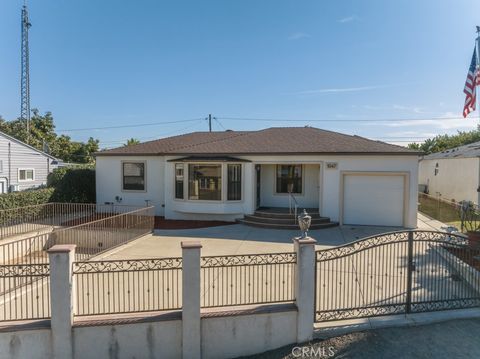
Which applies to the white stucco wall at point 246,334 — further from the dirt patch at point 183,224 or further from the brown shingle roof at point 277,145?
the brown shingle roof at point 277,145

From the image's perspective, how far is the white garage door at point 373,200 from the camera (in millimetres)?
13234

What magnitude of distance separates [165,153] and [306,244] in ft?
36.2

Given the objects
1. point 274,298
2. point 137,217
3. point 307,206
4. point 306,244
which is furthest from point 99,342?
point 307,206

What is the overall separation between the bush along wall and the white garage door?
14078 mm

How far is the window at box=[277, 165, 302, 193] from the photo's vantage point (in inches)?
612

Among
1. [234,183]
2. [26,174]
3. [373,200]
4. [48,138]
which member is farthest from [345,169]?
[48,138]

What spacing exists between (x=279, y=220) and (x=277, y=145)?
3.83 meters

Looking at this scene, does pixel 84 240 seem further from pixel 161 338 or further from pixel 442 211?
Answer: pixel 442 211

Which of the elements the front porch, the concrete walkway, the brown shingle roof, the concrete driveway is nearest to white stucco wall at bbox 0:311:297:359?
the concrete walkway

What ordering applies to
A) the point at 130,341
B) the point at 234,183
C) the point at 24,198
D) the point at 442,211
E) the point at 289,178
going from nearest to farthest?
1. the point at 130,341
2. the point at 234,183
3. the point at 24,198
4. the point at 442,211
5. the point at 289,178

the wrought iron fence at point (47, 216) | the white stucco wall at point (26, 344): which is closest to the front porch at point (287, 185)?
the wrought iron fence at point (47, 216)

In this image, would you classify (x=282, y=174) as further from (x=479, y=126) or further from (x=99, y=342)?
(x=479, y=126)

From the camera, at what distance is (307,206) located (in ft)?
50.5

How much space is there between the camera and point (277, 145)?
15.3 meters
